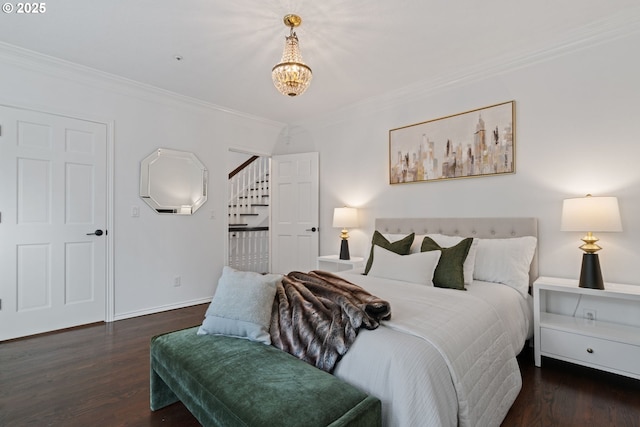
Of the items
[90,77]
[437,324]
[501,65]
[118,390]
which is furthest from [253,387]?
[90,77]

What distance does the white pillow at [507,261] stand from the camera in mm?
2531

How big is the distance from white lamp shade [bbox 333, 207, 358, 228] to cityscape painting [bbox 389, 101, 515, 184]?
24.1 inches

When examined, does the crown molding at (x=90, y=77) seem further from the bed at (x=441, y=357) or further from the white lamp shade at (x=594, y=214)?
the white lamp shade at (x=594, y=214)

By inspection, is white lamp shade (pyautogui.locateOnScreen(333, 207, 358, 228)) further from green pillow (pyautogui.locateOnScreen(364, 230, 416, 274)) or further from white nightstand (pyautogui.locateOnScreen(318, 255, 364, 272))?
green pillow (pyautogui.locateOnScreen(364, 230, 416, 274))

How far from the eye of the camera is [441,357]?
139 cm

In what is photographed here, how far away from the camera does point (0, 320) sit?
2773 millimetres

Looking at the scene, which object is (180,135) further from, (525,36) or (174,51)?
(525,36)

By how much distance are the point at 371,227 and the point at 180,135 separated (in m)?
2.65

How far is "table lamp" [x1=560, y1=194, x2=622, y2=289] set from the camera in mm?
2188

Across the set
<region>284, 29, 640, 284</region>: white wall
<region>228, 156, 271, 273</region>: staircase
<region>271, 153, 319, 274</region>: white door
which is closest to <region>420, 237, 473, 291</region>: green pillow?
<region>284, 29, 640, 284</region>: white wall

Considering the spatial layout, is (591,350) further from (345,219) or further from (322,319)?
(345,219)

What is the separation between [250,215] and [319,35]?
4.36 m

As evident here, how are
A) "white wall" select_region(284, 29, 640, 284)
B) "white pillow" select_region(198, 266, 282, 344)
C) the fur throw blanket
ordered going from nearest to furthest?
the fur throw blanket < "white pillow" select_region(198, 266, 282, 344) < "white wall" select_region(284, 29, 640, 284)

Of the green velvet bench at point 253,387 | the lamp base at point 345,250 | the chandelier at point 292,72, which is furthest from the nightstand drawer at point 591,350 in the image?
the chandelier at point 292,72
